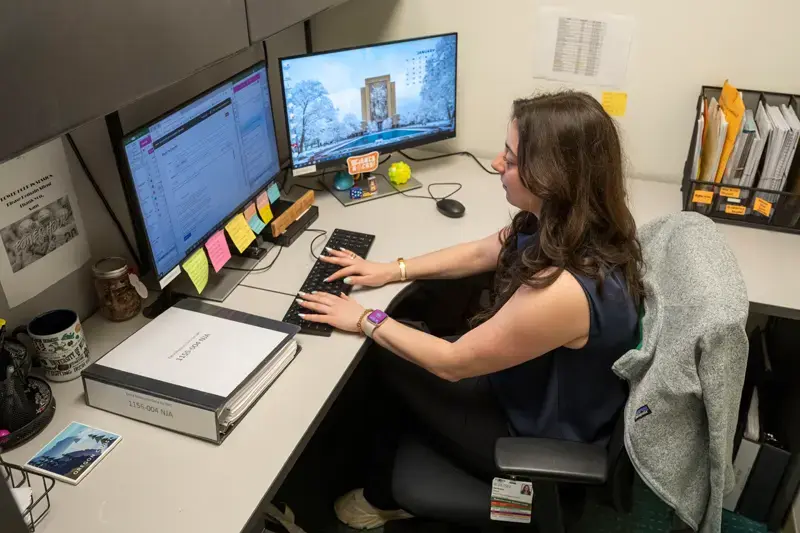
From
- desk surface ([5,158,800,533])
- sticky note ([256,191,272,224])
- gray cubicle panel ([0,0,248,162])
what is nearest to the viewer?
gray cubicle panel ([0,0,248,162])

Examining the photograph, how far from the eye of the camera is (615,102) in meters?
2.08

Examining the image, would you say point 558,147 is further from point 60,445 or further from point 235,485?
point 60,445

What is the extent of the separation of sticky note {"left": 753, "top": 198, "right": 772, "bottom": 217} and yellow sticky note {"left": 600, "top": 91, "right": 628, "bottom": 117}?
0.50 meters

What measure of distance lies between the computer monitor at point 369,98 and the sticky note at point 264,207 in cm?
18

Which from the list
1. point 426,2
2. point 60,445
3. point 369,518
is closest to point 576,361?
point 369,518

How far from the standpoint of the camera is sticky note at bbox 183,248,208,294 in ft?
4.63

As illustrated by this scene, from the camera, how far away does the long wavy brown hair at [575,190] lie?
123cm

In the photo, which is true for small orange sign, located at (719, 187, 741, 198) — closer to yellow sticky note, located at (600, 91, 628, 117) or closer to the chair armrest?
yellow sticky note, located at (600, 91, 628, 117)

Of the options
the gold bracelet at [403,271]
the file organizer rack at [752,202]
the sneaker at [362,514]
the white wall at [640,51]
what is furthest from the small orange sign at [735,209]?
the sneaker at [362,514]

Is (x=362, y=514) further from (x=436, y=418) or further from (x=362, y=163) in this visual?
(x=362, y=163)

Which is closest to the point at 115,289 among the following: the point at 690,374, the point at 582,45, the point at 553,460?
the point at 553,460

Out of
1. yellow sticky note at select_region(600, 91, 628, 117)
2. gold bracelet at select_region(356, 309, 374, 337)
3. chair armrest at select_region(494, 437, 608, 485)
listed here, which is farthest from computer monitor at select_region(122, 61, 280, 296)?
yellow sticky note at select_region(600, 91, 628, 117)

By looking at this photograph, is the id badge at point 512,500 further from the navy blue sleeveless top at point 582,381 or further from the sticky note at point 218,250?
the sticky note at point 218,250

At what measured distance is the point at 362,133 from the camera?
195cm
